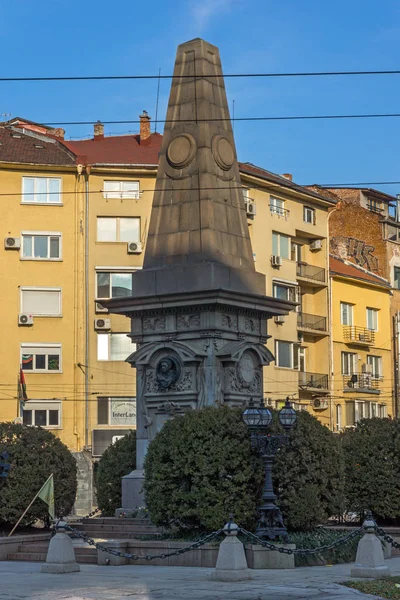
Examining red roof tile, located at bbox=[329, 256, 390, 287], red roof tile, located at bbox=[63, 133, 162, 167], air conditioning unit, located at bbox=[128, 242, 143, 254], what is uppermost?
red roof tile, located at bbox=[63, 133, 162, 167]

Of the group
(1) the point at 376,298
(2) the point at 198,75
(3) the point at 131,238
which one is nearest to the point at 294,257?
(1) the point at 376,298

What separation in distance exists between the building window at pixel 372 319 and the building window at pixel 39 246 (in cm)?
1984

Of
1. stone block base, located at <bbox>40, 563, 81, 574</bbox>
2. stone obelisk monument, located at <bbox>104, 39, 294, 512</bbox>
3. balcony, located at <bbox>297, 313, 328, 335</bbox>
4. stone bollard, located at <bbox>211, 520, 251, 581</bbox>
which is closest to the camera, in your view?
stone bollard, located at <bbox>211, 520, 251, 581</bbox>

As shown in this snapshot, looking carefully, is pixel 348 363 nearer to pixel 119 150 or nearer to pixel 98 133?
pixel 119 150

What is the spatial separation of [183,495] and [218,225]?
6811mm

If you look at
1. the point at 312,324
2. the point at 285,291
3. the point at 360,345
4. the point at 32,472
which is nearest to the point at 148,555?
the point at 32,472

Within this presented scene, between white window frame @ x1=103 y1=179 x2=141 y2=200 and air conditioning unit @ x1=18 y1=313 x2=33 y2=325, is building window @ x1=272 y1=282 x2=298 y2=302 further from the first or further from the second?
air conditioning unit @ x1=18 y1=313 x2=33 y2=325

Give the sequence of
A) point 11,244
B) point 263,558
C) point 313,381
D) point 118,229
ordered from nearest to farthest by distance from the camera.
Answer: point 263,558 → point 11,244 → point 118,229 → point 313,381

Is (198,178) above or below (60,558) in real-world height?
above

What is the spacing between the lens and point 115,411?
2104 inches

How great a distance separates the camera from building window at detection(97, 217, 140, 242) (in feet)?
181

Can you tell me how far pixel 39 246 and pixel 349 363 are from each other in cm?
1902

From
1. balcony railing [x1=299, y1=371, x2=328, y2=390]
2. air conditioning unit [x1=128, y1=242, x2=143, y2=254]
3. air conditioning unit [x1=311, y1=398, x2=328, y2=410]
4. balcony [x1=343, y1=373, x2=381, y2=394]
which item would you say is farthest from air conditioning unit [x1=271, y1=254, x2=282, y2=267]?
air conditioning unit [x1=128, y1=242, x2=143, y2=254]

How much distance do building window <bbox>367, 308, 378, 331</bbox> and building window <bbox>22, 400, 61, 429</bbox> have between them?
68.2 ft
